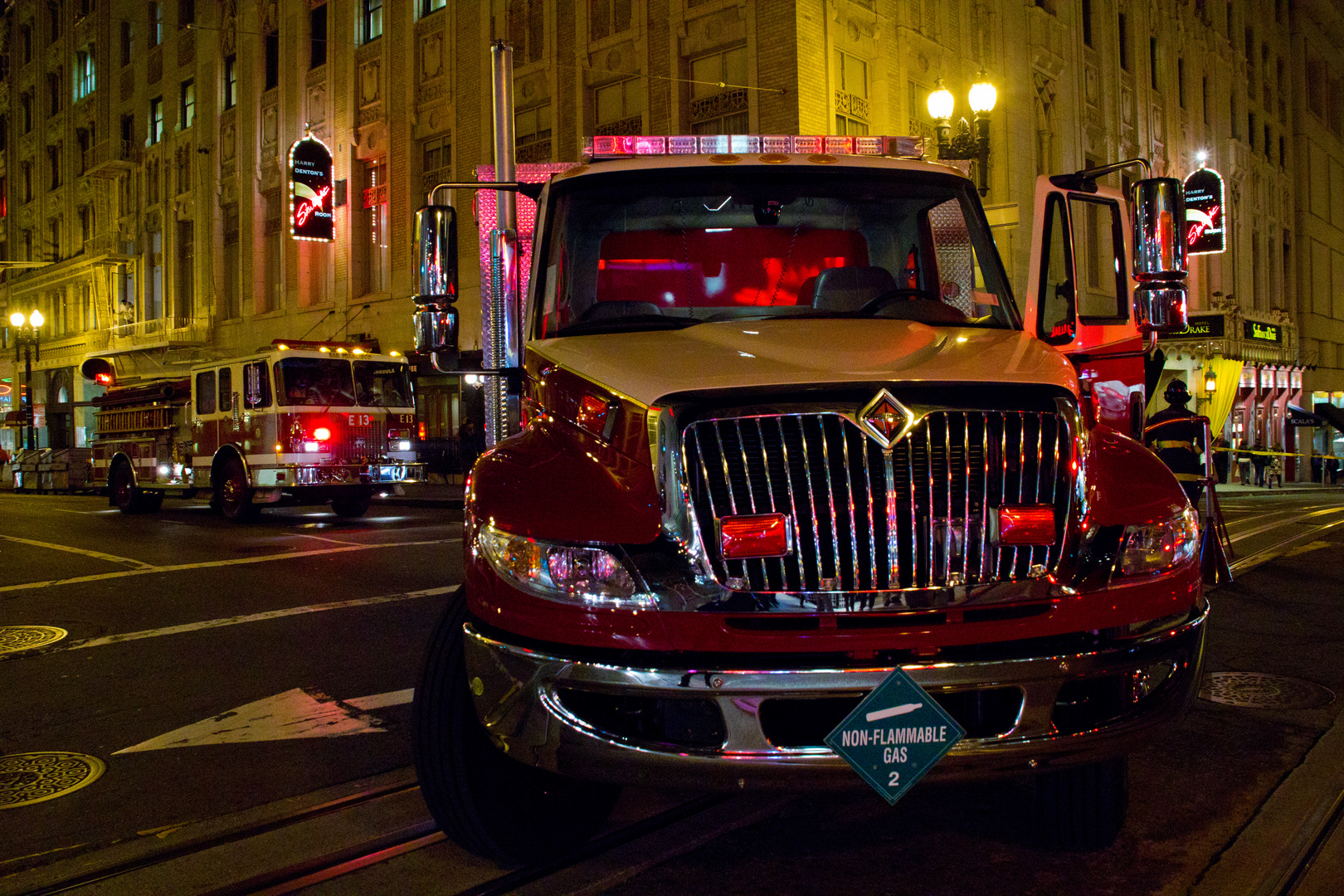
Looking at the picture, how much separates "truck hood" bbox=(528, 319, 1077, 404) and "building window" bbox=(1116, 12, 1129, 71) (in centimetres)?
3263

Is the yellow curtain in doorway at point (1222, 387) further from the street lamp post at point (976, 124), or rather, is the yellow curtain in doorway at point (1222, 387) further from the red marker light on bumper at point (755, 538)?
the red marker light on bumper at point (755, 538)

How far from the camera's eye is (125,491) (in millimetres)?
20016

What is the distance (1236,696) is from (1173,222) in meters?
2.36

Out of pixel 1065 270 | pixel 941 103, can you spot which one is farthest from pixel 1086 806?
pixel 941 103

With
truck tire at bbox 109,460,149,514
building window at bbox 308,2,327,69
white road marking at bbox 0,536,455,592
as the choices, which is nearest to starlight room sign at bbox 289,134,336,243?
building window at bbox 308,2,327,69

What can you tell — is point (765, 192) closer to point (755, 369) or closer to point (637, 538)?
point (755, 369)

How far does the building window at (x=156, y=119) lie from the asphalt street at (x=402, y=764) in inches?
1430

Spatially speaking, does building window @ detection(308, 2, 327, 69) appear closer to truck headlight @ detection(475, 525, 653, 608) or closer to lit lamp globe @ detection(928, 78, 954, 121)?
lit lamp globe @ detection(928, 78, 954, 121)

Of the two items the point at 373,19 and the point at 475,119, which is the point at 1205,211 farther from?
the point at 373,19

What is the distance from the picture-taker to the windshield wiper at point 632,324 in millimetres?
4059

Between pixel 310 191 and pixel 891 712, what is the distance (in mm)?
30375

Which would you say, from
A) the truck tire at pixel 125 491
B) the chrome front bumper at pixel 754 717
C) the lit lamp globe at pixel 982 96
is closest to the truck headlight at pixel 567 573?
the chrome front bumper at pixel 754 717

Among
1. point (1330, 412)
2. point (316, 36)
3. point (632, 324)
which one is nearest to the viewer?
point (632, 324)

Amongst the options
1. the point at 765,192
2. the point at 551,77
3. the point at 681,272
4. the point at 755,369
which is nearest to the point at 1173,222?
the point at 765,192
